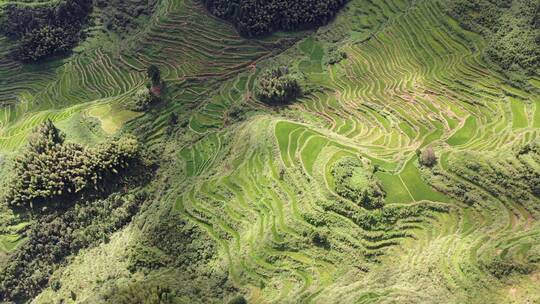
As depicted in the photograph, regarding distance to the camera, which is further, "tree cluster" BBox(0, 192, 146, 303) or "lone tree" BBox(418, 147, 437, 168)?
"tree cluster" BBox(0, 192, 146, 303)

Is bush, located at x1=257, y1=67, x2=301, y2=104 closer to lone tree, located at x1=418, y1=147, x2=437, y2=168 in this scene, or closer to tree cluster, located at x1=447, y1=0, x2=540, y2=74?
lone tree, located at x1=418, y1=147, x2=437, y2=168

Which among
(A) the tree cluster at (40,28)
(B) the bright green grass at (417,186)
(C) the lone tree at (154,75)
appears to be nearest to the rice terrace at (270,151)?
(B) the bright green grass at (417,186)

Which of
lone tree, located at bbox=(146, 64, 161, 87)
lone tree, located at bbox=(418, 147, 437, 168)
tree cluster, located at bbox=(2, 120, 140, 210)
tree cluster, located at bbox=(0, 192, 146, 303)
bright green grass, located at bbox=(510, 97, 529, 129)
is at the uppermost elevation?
bright green grass, located at bbox=(510, 97, 529, 129)

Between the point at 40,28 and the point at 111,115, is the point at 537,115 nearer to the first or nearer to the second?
the point at 111,115


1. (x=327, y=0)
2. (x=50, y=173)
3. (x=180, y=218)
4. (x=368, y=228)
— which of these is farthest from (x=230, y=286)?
(x=327, y=0)

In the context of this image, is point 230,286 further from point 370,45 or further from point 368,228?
point 370,45

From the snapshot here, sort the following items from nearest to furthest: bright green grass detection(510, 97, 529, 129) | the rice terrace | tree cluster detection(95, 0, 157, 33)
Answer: the rice terrace, bright green grass detection(510, 97, 529, 129), tree cluster detection(95, 0, 157, 33)

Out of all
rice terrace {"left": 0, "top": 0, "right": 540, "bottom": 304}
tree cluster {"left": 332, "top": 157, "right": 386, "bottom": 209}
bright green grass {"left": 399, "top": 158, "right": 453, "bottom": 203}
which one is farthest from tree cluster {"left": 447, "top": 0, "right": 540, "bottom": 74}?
tree cluster {"left": 332, "top": 157, "right": 386, "bottom": 209}

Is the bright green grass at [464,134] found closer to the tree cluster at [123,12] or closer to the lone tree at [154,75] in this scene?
the lone tree at [154,75]
